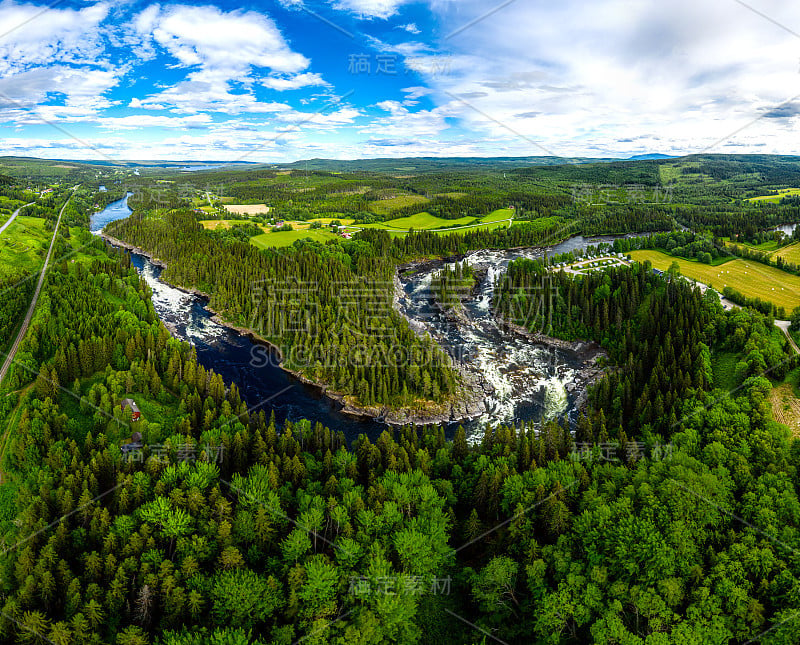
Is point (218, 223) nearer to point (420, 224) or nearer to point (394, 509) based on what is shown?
point (420, 224)

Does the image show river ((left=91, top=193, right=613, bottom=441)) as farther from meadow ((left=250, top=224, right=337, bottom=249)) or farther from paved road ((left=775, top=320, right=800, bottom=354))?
meadow ((left=250, top=224, right=337, bottom=249))

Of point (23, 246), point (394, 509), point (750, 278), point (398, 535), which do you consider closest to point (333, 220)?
point (23, 246)

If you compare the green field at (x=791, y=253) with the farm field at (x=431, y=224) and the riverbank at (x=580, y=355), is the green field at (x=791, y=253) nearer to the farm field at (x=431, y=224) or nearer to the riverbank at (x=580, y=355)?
the riverbank at (x=580, y=355)

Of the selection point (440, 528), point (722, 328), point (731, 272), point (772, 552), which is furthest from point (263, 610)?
point (731, 272)

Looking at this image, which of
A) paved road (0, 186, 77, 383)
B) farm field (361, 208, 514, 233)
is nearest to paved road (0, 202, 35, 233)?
paved road (0, 186, 77, 383)

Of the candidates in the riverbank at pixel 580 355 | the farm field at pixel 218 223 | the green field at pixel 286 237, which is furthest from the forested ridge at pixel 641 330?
the farm field at pixel 218 223

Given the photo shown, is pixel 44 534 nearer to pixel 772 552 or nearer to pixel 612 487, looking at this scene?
pixel 612 487

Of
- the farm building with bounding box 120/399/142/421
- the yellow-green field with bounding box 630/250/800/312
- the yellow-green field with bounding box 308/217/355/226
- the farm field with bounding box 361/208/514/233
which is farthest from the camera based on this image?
the yellow-green field with bounding box 308/217/355/226
